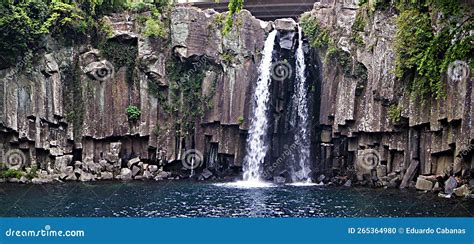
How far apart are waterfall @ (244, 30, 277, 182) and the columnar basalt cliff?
1.21 ft

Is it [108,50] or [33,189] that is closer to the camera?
[33,189]

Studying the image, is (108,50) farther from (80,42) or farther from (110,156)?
(110,156)

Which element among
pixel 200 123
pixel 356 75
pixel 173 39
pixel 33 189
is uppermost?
pixel 173 39

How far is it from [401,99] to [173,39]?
562 inches

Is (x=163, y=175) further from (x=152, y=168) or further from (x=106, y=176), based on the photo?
(x=106, y=176)

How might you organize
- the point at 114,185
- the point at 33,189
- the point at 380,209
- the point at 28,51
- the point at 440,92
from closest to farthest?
the point at 380,209 → the point at 440,92 → the point at 33,189 → the point at 114,185 → the point at 28,51

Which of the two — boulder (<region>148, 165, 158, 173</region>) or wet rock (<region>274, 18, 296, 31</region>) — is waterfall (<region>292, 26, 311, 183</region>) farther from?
boulder (<region>148, 165, 158, 173</region>)

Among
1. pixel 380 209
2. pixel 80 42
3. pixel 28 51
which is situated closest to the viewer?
pixel 380 209

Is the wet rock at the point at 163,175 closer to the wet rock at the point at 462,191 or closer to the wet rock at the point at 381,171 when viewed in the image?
the wet rock at the point at 381,171

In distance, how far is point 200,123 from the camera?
34000 mm

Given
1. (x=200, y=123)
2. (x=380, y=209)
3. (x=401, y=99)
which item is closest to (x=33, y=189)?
(x=200, y=123)

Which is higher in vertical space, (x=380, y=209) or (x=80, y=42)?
(x=80, y=42)

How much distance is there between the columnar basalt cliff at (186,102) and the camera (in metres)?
30.2

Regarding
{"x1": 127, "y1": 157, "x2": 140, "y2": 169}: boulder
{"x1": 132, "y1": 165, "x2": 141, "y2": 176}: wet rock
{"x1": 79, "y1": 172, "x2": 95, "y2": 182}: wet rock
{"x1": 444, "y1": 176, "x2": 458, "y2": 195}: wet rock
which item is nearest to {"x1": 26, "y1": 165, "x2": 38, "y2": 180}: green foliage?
{"x1": 79, "y1": 172, "x2": 95, "y2": 182}: wet rock
